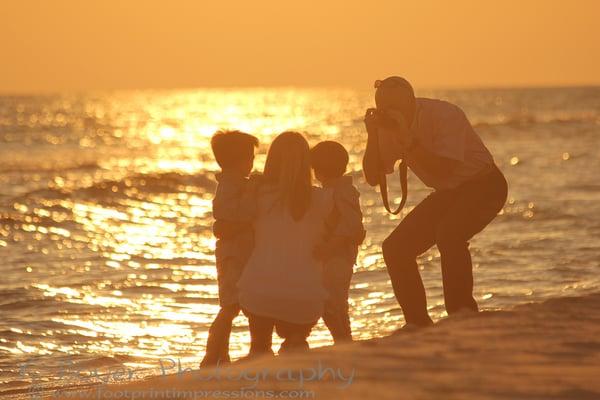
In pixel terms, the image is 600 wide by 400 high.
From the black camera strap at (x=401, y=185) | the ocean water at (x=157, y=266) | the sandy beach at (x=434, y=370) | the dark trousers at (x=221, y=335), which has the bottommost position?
the ocean water at (x=157, y=266)

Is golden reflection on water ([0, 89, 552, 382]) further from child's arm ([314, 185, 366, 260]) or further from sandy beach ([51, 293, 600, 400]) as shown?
sandy beach ([51, 293, 600, 400])

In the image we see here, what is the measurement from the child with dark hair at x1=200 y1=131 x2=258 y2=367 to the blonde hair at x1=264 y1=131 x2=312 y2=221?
0.85ft

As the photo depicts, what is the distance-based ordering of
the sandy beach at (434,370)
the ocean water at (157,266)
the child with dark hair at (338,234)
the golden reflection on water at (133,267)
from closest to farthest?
the sandy beach at (434,370), the child with dark hair at (338,234), the ocean water at (157,266), the golden reflection on water at (133,267)

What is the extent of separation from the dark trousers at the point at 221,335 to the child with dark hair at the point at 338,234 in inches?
23.0

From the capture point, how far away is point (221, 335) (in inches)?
292

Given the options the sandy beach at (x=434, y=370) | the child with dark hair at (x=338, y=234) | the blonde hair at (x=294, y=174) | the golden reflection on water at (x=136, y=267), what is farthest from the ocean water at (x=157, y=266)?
the sandy beach at (x=434, y=370)

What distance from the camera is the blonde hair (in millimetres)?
6816

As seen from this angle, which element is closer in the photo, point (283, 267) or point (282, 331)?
point (283, 267)

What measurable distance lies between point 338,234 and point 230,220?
0.65 m

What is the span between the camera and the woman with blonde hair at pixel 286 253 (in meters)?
6.76

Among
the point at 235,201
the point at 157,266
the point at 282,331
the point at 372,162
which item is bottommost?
the point at 157,266

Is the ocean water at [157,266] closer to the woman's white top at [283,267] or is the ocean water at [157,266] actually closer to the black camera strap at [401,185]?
the black camera strap at [401,185]

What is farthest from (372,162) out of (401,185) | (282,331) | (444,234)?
(282,331)

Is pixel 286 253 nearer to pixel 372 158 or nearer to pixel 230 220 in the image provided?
pixel 230 220
